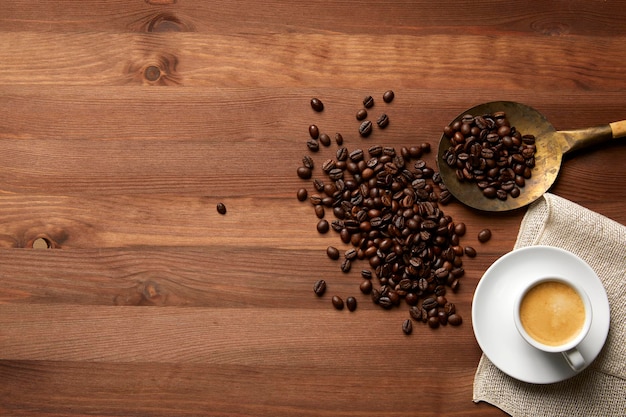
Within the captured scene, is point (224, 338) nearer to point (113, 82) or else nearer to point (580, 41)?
point (113, 82)

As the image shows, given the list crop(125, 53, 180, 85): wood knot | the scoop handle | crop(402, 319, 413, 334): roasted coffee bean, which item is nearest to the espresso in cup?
crop(402, 319, 413, 334): roasted coffee bean

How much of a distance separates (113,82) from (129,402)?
86 cm

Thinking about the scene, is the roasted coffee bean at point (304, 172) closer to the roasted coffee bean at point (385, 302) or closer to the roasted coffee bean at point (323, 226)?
the roasted coffee bean at point (323, 226)

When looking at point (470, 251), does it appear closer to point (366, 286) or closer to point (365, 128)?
point (366, 286)

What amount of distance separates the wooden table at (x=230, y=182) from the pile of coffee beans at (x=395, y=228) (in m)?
0.04

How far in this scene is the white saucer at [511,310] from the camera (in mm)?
1468

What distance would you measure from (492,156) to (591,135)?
0.85 ft

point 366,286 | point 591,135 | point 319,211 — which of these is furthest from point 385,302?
point 591,135

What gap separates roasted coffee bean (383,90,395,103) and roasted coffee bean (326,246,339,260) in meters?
0.42

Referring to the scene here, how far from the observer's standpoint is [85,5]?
5.55 feet

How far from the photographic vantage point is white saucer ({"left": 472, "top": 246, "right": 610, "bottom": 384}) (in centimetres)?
147

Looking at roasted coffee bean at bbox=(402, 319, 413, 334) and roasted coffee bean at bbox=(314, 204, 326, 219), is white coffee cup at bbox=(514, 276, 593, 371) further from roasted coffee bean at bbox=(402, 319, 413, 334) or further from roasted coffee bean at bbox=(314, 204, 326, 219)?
roasted coffee bean at bbox=(314, 204, 326, 219)

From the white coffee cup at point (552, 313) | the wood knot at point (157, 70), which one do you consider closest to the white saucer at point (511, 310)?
the white coffee cup at point (552, 313)

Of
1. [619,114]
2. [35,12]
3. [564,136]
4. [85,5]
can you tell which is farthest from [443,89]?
[35,12]
